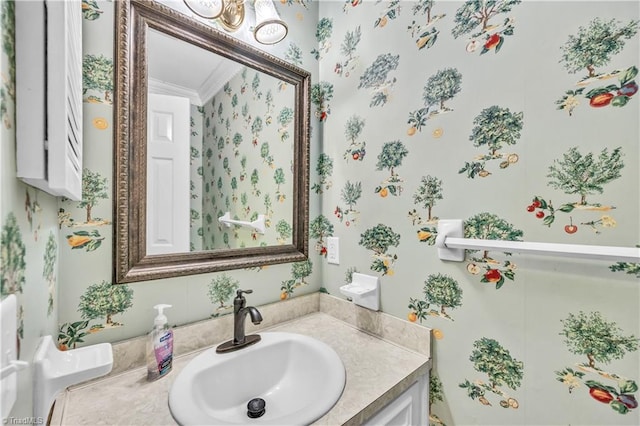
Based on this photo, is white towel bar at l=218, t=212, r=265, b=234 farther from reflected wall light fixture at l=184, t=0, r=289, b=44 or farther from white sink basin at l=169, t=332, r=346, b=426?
reflected wall light fixture at l=184, t=0, r=289, b=44

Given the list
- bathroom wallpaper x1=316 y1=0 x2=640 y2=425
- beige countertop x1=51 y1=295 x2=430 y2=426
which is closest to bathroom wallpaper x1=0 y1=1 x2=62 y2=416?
beige countertop x1=51 y1=295 x2=430 y2=426

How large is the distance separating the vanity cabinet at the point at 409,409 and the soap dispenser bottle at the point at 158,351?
1.83ft

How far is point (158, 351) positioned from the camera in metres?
0.75

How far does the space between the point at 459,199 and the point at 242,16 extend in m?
0.98

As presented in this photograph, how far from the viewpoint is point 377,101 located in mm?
1034

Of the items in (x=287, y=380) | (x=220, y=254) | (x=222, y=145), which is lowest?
(x=287, y=380)

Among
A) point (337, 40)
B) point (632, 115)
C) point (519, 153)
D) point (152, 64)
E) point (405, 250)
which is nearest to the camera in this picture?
point (632, 115)

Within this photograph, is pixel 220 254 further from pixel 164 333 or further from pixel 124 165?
pixel 124 165

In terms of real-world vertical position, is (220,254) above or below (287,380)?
above

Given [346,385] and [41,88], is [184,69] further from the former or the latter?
[346,385]

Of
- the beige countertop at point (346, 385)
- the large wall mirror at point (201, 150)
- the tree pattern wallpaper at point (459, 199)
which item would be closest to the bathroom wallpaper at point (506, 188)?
the tree pattern wallpaper at point (459, 199)

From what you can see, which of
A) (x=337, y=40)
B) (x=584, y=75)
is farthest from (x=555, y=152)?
(x=337, y=40)

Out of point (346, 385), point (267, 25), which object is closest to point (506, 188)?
point (346, 385)

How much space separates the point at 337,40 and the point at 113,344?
1365 mm
